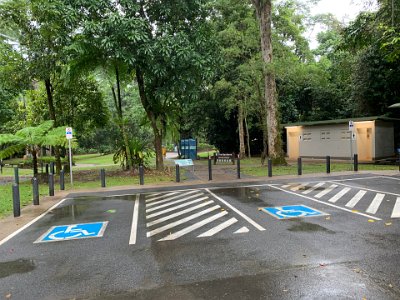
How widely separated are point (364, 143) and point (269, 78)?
27.8 ft

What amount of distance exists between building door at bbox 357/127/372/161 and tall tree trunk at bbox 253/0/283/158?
6.64 metres

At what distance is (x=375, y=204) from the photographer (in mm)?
9102

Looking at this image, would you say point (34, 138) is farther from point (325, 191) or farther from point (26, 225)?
point (325, 191)


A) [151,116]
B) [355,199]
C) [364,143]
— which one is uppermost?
[151,116]

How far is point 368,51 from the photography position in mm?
25156

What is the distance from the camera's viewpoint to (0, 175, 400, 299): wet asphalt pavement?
4.32m

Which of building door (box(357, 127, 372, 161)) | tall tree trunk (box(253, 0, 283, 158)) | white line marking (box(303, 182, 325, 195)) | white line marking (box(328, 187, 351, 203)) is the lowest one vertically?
white line marking (box(328, 187, 351, 203))

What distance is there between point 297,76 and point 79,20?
1313 cm

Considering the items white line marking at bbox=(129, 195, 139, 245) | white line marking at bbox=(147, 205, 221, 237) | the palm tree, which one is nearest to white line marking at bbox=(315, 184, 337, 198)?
white line marking at bbox=(147, 205, 221, 237)

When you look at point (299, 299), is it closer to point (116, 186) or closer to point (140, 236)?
point (140, 236)

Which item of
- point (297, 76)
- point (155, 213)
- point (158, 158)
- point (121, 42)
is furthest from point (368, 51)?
point (155, 213)

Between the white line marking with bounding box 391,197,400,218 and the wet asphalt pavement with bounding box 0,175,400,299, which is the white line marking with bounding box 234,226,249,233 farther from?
the white line marking with bounding box 391,197,400,218

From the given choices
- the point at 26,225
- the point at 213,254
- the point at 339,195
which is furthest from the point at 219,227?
the point at 339,195

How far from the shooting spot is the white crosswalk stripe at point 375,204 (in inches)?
328
